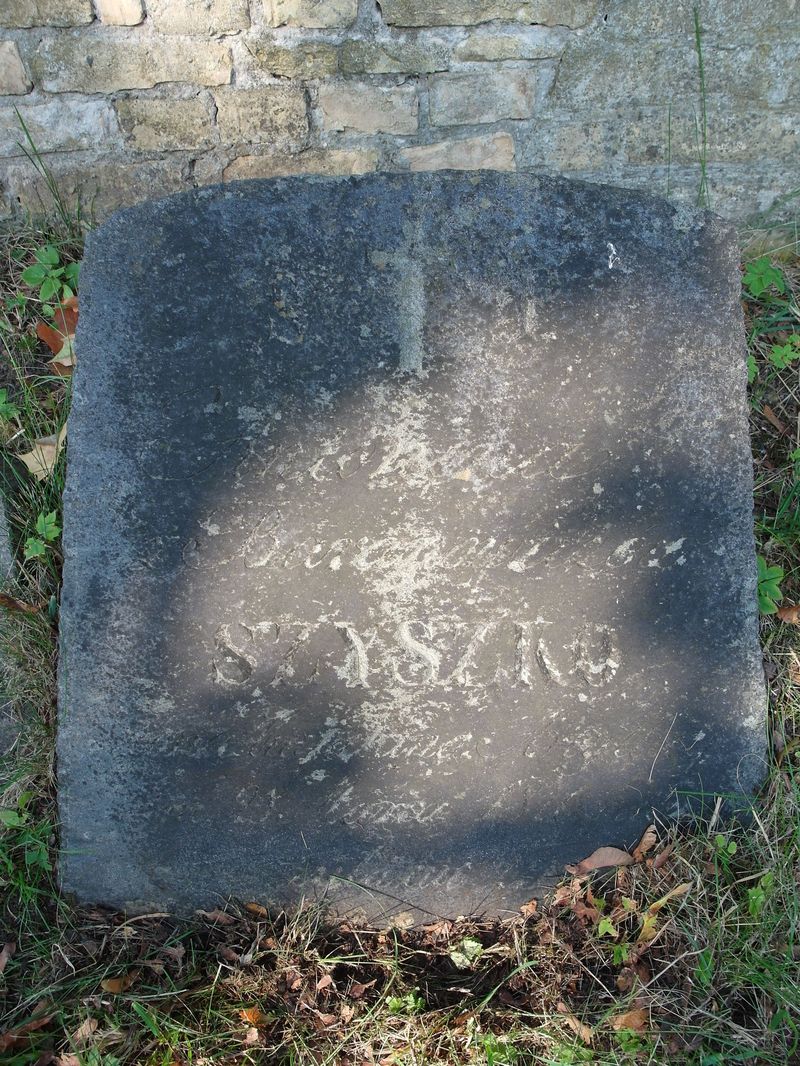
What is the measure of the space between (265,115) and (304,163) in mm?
178

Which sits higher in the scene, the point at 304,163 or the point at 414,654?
the point at 304,163

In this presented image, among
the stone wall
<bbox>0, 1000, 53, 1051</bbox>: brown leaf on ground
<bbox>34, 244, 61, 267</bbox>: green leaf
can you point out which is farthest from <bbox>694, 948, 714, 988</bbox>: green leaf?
<bbox>34, 244, 61, 267</bbox>: green leaf

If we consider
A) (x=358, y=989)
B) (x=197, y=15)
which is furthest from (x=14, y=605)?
(x=197, y=15)

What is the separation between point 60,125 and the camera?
246 centimetres

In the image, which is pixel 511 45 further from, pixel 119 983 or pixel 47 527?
pixel 119 983

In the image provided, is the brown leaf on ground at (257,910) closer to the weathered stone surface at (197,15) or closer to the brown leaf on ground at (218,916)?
the brown leaf on ground at (218,916)

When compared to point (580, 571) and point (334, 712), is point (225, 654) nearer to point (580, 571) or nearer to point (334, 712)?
point (334, 712)

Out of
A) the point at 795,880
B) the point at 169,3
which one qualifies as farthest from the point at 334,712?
the point at 169,3

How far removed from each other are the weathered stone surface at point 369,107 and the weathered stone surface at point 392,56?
4cm

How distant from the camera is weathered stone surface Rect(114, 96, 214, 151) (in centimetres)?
245

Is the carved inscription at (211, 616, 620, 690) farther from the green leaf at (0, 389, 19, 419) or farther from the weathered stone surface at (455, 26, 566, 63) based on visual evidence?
the weathered stone surface at (455, 26, 566, 63)

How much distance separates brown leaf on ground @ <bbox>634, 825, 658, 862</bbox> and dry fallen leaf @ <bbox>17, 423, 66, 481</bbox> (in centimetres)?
179

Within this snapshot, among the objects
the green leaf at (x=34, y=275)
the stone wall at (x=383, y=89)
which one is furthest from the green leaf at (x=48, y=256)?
the stone wall at (x=383, y=89)

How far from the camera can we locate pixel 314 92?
2.47 meters
